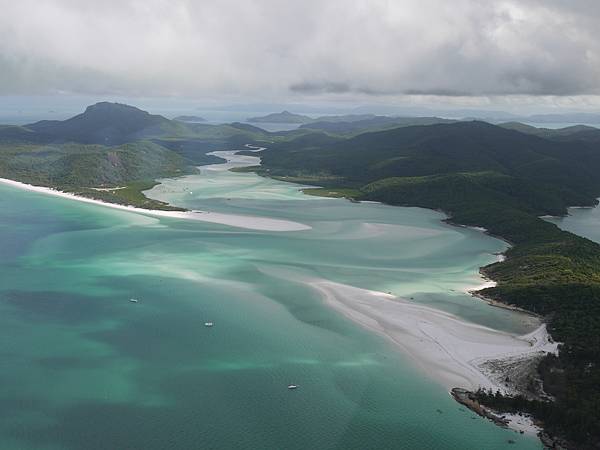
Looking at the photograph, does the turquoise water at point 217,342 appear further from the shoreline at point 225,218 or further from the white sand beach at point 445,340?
the shoreline at point 225,218

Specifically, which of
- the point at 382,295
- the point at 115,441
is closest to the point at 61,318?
the point at 115,441

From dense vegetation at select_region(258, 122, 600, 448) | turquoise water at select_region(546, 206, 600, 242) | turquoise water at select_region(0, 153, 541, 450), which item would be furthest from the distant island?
turquoise water at select_region(0, 153, 541, 450)

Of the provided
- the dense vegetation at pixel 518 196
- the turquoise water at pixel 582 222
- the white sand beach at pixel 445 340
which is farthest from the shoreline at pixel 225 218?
the turquoise water at pixel 582 222

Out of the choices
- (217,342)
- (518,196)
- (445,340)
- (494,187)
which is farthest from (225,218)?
(518,196)

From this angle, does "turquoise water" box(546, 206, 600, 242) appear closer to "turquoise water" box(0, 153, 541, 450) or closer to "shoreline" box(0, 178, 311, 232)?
"turquoise water" box(0, 153, 541, 450)

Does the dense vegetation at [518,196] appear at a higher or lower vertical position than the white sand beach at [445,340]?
higher

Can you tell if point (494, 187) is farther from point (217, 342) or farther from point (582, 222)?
point (217, 342)
